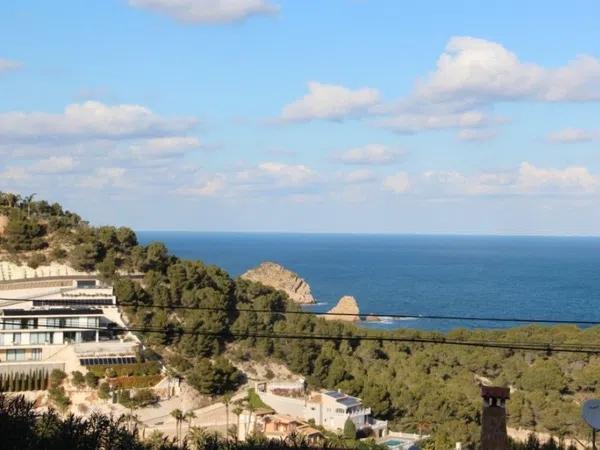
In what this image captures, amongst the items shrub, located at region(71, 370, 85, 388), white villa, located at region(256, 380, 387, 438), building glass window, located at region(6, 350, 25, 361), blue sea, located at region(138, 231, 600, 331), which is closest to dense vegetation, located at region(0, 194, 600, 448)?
white villa, located at region(256, 380, 387, 438)

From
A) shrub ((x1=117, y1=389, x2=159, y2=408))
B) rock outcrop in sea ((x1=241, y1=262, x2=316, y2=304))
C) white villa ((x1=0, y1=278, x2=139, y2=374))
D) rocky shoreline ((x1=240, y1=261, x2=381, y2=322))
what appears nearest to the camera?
shrub ((x1=117, y1=389, x2=159, y2=408))

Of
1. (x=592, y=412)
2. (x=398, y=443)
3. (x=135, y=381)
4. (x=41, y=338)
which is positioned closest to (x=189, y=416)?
(x=135, y=381)

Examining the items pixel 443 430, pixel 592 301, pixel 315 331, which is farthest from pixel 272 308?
pixel 592 301

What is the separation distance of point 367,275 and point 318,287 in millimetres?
16050

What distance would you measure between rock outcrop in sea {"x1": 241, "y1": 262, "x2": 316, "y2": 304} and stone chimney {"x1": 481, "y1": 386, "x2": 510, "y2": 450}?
199 ft

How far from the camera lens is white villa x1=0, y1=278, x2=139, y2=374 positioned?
2555 cm

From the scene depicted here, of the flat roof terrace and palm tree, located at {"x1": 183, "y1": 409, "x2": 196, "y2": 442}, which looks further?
the flat roof terrace

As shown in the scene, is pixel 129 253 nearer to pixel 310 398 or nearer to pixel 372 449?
pixel 310 398

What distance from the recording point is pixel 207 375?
1014 inches

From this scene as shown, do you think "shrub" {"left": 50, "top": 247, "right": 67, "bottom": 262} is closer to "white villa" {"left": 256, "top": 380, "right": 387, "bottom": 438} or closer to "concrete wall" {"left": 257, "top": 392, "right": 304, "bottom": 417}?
"white villa" {"left": 256, "top": 380, "right": 387, "bottom": 438}

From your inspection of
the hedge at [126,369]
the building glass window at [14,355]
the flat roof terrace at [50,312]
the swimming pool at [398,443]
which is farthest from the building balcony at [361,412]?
the building glass window at [14,355]

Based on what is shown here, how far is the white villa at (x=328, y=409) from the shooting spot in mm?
23125

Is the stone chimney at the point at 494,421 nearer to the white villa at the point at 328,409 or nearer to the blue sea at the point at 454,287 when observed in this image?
the white villa at the point at 328,409

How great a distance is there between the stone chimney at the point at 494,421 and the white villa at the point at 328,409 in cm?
1671
